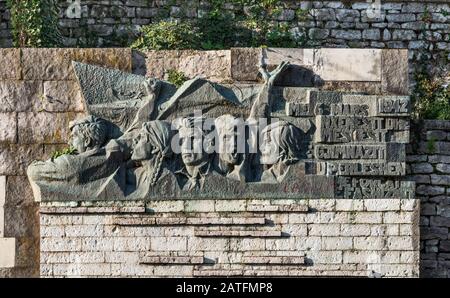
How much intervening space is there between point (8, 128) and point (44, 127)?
36cm

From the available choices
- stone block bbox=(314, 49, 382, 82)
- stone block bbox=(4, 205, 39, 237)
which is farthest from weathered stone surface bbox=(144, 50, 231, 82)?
stone block bbox=(4, 205, 39, 237)

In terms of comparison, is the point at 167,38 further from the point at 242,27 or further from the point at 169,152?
the point at 169,152

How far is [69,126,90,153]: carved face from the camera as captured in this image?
12.4m

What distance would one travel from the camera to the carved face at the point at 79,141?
40.8 ft

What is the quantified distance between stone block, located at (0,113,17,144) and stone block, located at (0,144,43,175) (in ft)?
0.20

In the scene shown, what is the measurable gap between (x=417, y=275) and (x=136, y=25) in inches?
218

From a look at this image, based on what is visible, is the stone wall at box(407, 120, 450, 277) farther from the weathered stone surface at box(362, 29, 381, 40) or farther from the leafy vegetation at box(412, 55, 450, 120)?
the weathered stone surface at box(362, 29, 381, 40)

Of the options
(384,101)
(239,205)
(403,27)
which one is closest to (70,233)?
(239,205)

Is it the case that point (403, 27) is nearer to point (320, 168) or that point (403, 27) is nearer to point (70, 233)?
point (320, 168)

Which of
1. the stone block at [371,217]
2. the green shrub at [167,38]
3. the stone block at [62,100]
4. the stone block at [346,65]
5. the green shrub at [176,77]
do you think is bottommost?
the stone block at [371,217]

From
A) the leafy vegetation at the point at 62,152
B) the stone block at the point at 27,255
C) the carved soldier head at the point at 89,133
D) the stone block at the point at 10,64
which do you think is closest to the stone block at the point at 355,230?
the carved soldier head at the point at 89,133

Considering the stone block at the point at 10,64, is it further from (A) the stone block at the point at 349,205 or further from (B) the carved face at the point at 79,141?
(A) the stone block at the point at 349,205

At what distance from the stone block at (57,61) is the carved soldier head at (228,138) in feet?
3.75
